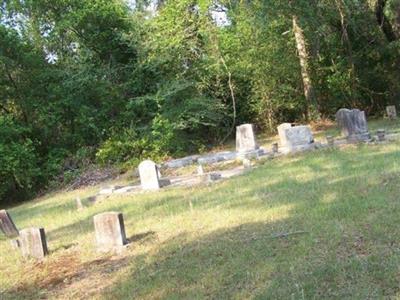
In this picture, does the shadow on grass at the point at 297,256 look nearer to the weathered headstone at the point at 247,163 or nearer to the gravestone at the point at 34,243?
the gravestone at the point at 34,243

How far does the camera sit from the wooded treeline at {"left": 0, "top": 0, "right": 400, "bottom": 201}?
19.9 metres

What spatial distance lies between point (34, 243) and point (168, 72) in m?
15.6

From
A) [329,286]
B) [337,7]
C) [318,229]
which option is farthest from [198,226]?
[337,7]

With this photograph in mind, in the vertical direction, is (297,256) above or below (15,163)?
below

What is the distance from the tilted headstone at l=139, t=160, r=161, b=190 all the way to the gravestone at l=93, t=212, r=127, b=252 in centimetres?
510

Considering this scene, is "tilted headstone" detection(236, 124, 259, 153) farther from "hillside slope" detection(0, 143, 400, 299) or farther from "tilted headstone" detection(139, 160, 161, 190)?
"hillside slope" detection(0, 143, 400, 299)

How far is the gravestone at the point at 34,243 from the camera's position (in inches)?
292

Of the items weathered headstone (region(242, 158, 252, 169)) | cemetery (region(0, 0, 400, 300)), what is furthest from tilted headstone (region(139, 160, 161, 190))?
weathered headstone (region(242, 158, 252, 169))

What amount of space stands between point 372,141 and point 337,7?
28.0 ft

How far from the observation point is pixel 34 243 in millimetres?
7445

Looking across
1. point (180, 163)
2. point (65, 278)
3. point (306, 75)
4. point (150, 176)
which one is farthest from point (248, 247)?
point (306, 75)

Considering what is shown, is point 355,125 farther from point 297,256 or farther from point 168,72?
point 168,72

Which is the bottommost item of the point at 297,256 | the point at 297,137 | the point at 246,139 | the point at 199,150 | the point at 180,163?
the point at 297,256

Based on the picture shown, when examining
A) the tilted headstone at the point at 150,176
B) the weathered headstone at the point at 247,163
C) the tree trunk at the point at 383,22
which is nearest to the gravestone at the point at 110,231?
the tilted headstone at the point at 150,176
